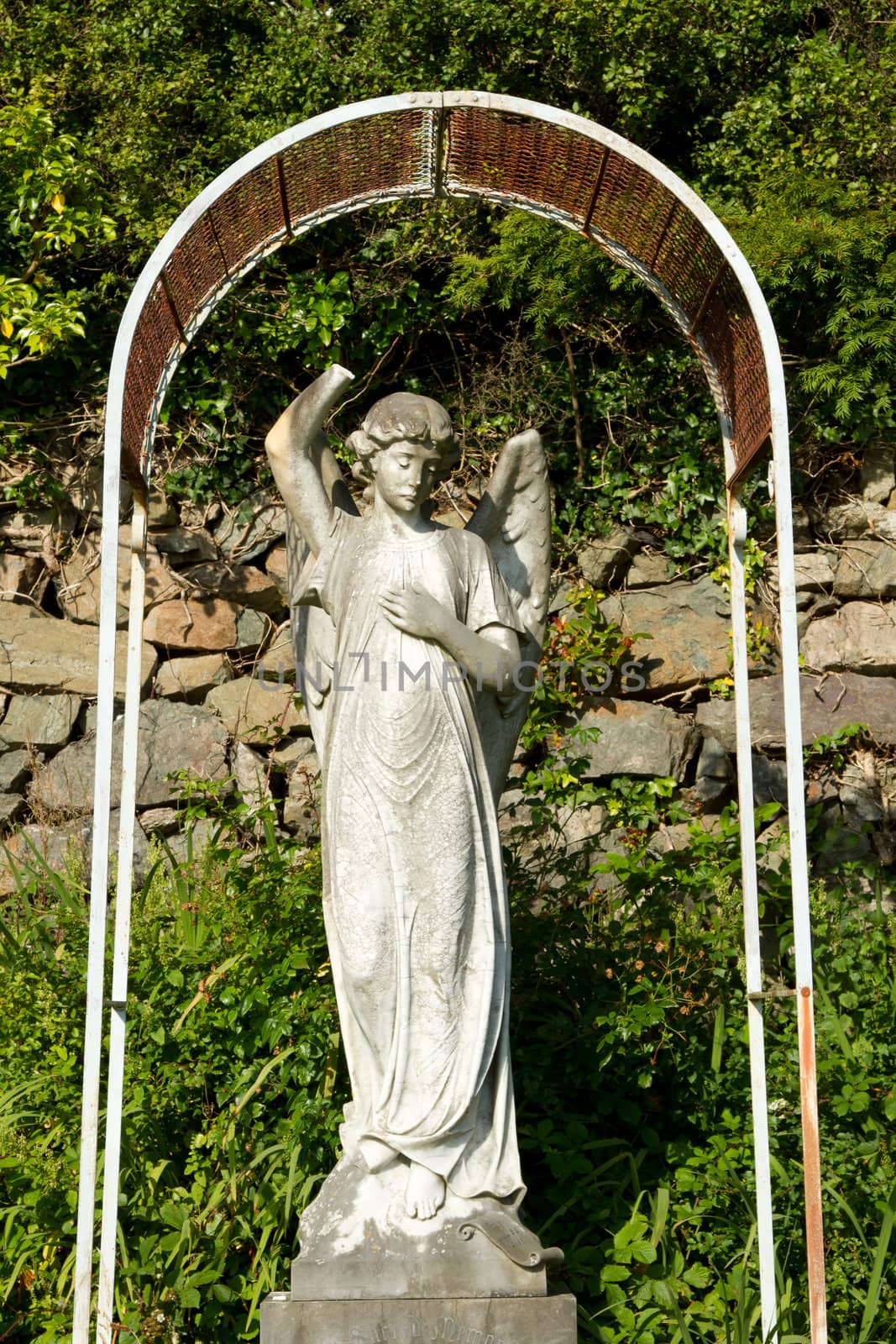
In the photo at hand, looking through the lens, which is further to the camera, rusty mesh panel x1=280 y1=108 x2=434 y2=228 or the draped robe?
rusty mesh panel x1=280 y1=108 x2=434 y2=228

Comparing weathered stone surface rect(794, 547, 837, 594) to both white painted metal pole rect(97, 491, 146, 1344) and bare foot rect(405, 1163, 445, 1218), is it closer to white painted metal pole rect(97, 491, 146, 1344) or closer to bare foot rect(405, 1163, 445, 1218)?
white painted metal pole rect(97, 491, 146, 1344)

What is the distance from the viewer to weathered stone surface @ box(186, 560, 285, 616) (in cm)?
691

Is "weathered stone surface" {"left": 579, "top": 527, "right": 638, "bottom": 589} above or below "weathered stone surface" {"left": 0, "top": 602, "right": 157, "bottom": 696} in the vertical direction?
above

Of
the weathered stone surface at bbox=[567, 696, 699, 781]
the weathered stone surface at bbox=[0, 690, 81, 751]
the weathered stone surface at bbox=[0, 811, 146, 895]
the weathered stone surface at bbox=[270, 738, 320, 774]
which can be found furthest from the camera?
the weathered stone surface at bbox=[0, 690, 81, 751]

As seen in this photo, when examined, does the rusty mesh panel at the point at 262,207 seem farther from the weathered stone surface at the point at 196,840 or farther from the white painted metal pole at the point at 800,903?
the weathered stone surface at the point at 196,840

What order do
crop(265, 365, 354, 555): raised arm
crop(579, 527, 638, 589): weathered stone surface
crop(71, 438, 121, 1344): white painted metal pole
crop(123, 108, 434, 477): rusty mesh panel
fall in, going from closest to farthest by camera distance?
crop(71, 438, 121, 1344): white painted metal pole → crop(265, 365, 354, 555): raised arm → crop(123, 108, 434, 477): rusty mesh panel → crop(579, 527, 638, 589): weathered stone surface

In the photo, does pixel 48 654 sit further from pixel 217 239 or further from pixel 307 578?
pixel 307 578

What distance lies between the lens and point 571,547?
694 cm

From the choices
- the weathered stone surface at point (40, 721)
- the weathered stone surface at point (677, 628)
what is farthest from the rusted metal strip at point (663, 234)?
the weathered stone surface at point (40, 721)

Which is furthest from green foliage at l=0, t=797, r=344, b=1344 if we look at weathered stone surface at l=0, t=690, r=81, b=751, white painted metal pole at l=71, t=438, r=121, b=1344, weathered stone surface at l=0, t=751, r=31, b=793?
weathered stone surface at l=0, t=690, r=81, b=751

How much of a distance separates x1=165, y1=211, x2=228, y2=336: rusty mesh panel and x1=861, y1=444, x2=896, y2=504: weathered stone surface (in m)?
3.35

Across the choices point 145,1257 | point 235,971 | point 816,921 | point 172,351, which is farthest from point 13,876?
point 816,921

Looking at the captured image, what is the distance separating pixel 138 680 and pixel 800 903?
188cm

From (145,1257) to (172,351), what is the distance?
8.42 feet
